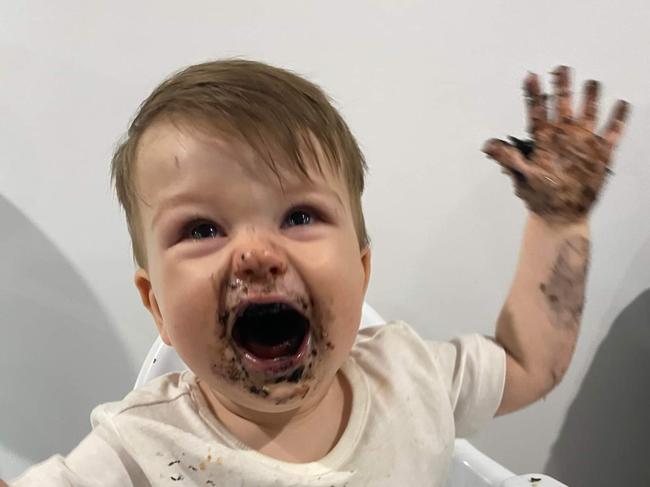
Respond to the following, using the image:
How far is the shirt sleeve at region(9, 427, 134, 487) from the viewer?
44 cm

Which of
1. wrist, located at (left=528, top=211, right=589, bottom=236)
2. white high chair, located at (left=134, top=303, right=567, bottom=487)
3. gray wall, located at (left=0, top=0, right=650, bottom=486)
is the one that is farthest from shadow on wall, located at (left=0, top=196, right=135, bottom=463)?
wrist, located at (left=528, top=211, right=589, bottom=236)

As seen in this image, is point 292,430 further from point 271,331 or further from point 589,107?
point 589,107

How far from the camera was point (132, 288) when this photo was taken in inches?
32.4

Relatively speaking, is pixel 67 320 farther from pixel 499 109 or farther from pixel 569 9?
pixel 569 9

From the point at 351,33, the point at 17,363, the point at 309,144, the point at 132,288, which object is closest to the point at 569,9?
the point at 351,33

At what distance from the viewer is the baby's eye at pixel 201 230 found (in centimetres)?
44

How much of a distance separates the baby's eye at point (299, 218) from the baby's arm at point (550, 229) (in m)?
0.14

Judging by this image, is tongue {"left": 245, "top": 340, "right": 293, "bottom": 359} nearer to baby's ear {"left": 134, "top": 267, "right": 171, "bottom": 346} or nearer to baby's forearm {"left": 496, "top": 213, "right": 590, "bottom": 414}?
baby's ear {"left": 134, "top": 267, "right": 171, "bottom": 346}

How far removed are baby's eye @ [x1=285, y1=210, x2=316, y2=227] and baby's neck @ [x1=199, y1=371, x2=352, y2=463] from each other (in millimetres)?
144

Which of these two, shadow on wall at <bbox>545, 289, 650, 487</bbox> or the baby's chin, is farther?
shadow on wall at <bbox>545, 289, 650, 487</bbox>

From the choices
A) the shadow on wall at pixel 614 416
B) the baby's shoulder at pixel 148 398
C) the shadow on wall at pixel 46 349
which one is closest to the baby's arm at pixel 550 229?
the baby's shoulder at pixel 148 398

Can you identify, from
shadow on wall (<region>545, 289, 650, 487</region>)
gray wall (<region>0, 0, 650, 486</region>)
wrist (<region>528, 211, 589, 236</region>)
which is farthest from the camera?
shadow on wall (<region>545, 289, 650, 487</region>)

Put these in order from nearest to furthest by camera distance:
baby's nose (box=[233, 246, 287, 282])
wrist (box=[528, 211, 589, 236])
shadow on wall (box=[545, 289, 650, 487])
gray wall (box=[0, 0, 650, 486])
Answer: baby's nose (box=[233, 246, 287, 282]), wrist (box=[528, 211, 589, 236]), gray wall (box=[0, 0, 650, 486]), shadow on wall (box=[545, 289, 650, 487])

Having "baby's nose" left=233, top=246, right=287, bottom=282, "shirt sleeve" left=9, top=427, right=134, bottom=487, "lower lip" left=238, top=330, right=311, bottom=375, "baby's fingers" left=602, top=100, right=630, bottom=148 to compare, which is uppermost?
"baby's fingers" left=602, top=100, right=630, bottom=148
